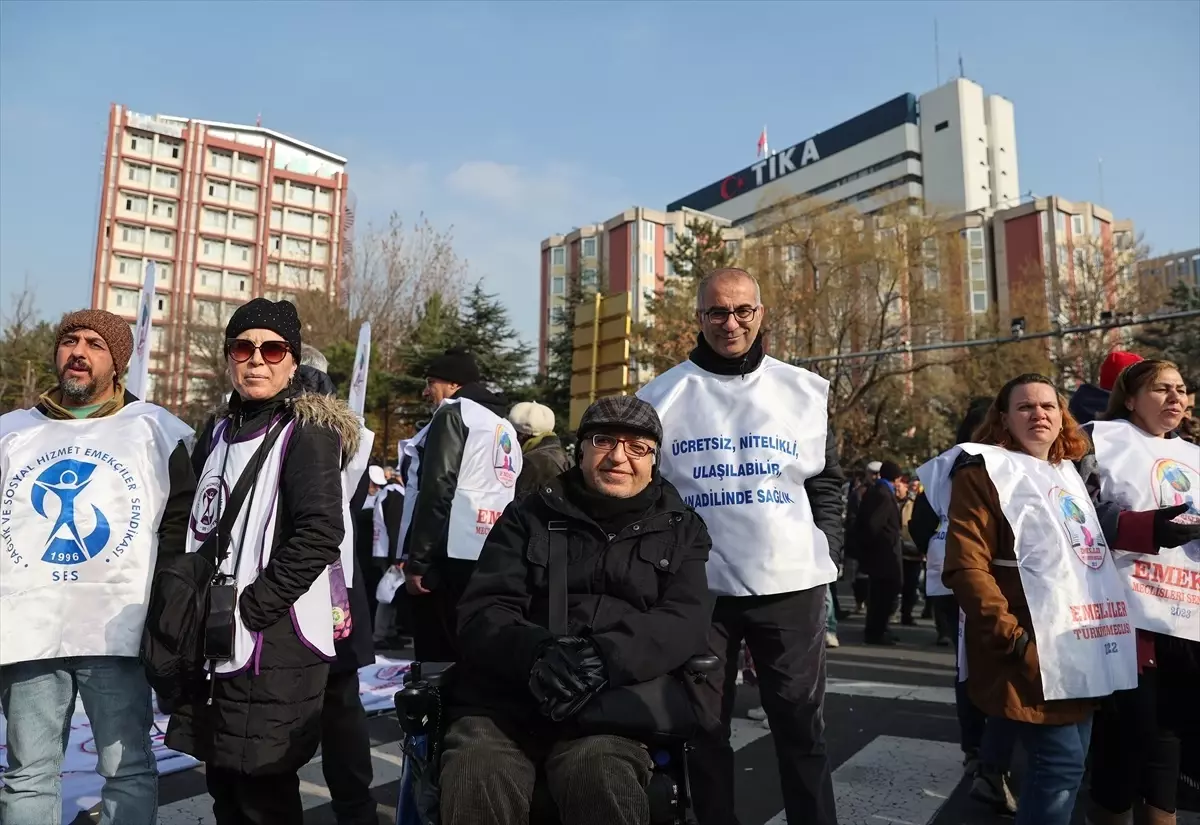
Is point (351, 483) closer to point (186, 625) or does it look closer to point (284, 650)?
point (284, 650)

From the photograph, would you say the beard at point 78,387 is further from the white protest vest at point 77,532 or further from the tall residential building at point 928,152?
the tall residential building at point 928,152

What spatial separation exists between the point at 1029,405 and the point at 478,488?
110 inches

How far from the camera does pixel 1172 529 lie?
3152 mm

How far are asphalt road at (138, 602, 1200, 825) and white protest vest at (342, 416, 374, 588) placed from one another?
1.24 m

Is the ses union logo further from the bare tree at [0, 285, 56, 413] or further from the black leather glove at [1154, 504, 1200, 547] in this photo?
the bare tree at [0, 285, 56, 413]

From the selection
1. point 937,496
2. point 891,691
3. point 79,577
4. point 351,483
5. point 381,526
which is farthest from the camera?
point 381,526

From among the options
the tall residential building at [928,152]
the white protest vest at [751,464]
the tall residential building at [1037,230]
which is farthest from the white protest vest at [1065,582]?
the tall residential building at [928,152]

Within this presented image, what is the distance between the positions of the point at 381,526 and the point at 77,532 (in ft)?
23.5

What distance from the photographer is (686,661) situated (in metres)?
2.67

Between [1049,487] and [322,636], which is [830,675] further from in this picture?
[322,636]

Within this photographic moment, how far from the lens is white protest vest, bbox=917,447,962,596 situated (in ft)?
12.0

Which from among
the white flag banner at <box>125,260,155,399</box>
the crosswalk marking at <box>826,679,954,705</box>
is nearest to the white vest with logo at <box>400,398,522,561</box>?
the crosswalk marking at <box>826,679,954,705</box>

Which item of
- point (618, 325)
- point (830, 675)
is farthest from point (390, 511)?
point (830, 675)

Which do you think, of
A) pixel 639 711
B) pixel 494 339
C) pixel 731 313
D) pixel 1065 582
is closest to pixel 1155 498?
pixel 1065 582
